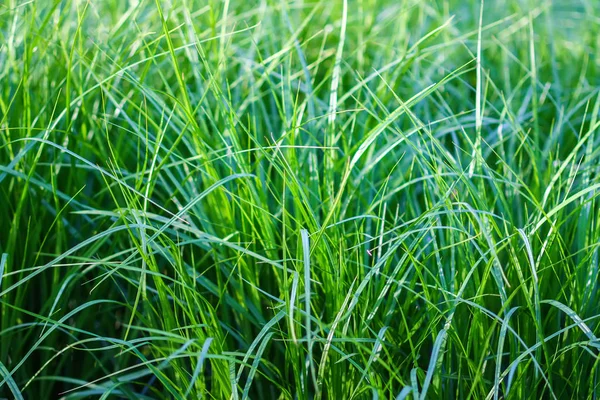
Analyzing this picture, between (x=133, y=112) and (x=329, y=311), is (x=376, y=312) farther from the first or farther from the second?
(x=133, y=112)

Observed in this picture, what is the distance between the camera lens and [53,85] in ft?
4.57

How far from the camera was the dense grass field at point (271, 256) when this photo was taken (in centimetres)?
97

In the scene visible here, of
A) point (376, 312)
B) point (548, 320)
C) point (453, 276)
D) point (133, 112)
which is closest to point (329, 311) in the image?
point (376, 312)

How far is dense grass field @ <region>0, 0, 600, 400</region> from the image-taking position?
968 mm

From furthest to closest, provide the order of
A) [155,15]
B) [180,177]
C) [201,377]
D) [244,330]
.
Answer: [155,15] → [180,177] → [244,330] → [201,377]

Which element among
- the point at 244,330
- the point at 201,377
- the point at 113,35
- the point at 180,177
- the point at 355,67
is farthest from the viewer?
the point at 355,67

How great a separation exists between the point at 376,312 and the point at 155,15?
0.97m

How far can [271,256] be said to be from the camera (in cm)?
112

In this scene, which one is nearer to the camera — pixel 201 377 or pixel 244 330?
pixel 201 377

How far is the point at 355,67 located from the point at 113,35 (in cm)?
63

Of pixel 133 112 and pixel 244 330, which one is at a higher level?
pixel 133 112

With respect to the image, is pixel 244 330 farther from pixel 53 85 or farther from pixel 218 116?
pixel 53 85

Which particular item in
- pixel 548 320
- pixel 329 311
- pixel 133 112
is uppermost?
pixel 133 112

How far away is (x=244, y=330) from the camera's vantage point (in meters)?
1.14
